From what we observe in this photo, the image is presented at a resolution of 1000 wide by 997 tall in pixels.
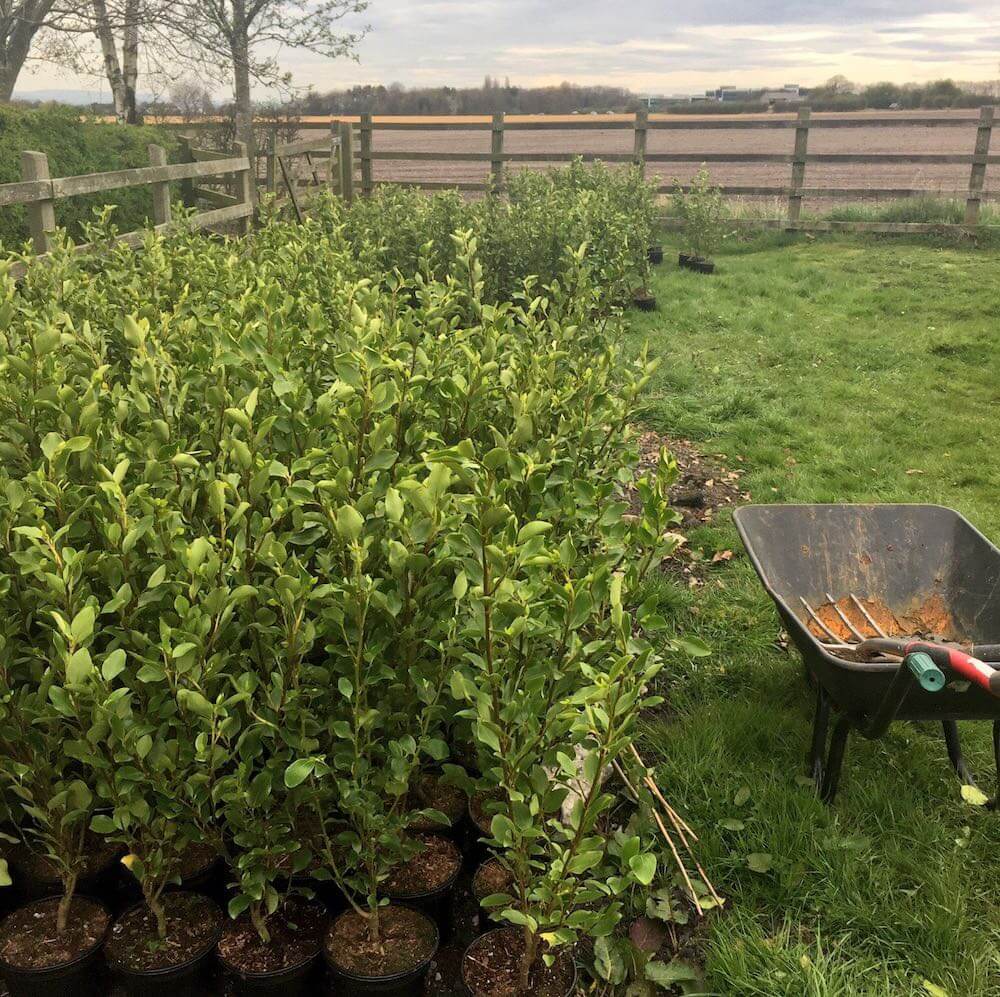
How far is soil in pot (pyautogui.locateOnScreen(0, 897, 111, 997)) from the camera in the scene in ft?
6.89

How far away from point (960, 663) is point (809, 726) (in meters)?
1.10

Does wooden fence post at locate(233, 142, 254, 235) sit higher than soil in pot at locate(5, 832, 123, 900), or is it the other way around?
wooden fence post at locate(233, 142, 254, 235)

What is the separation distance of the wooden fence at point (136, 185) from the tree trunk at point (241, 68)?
5.10 m

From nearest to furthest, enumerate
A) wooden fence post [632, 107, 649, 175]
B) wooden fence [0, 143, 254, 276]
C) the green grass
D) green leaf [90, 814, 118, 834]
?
1. green leaf [90, 814, 118, 834]
2. the green grass
3. wooden fence [0, 143, 254, 276]
4. wooden fence post [632, 107, 649, 175]

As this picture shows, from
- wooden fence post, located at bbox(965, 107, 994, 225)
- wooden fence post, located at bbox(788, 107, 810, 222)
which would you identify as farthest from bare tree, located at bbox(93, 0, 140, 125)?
wooden fence post, located at bbox(965, 107, 994, 225)

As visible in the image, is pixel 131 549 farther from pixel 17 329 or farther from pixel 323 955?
pixel 17 329

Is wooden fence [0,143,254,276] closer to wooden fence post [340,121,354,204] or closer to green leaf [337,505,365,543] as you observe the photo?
wooden fence post [340,121,354,204]

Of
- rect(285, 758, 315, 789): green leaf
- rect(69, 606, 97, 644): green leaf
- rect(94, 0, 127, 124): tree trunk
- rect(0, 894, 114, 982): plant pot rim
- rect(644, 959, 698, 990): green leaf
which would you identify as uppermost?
rect(94, 0, 127, 124): tree trunk

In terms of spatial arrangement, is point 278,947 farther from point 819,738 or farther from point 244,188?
point 244,188

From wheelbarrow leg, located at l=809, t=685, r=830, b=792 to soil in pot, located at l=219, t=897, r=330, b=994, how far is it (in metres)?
1.66

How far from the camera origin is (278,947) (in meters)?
2.19

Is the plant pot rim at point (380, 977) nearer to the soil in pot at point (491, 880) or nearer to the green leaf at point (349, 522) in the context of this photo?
the soil in pot at point (491, 880)

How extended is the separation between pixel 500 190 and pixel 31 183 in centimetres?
1010

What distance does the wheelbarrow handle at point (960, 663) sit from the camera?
237 centimetres
